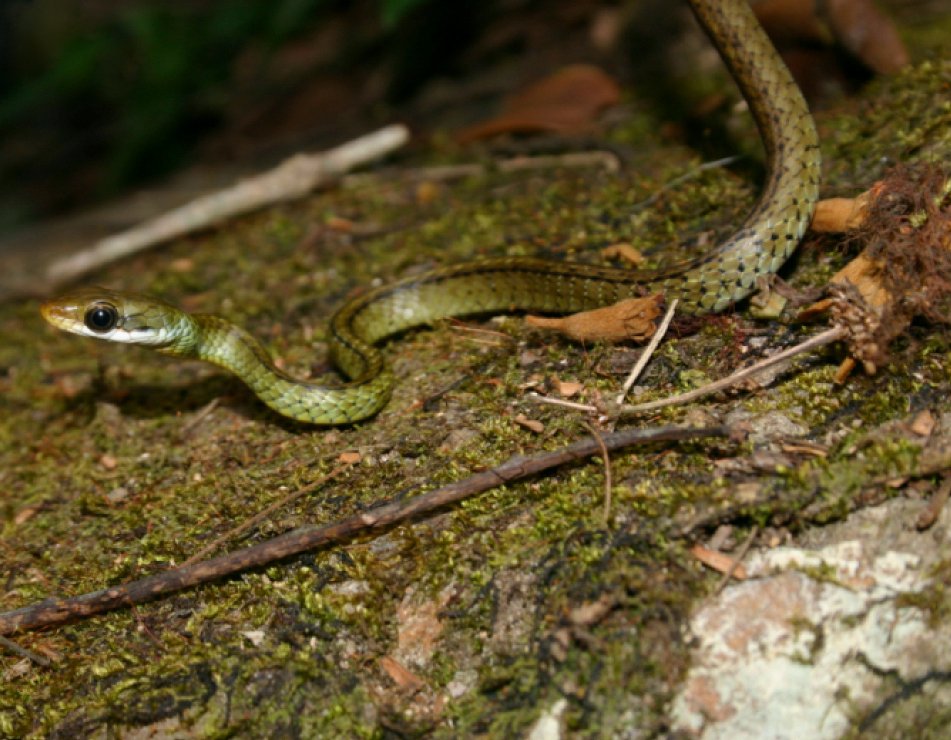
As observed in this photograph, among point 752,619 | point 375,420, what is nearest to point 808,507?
point 752,619

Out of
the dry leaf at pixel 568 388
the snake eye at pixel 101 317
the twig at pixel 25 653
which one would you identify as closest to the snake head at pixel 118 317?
the snake eye at pixel 101 317

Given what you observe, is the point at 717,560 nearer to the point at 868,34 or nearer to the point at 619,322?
the point at 619,322

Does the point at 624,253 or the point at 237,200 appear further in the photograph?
the point at 237,200

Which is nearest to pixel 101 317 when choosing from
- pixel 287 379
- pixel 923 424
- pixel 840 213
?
pixel 287 379

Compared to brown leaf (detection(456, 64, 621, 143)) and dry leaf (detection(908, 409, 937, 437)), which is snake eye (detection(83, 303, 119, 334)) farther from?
dry leaf (detection(908, 409, 937, 437))

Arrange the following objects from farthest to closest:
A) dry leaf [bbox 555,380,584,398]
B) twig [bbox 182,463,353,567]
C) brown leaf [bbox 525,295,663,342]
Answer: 1. brown leaf [bbox 525,295,663,342]
2. dry leaf [bbox 555,380,584,398]
3. twig [bbox 182,463,353,567]

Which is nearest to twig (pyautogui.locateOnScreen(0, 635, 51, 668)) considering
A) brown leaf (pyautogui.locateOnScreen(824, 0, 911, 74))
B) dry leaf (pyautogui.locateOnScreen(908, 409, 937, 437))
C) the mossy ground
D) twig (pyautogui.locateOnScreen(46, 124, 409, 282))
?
the mossy ground

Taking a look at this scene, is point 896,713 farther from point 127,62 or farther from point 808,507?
point 127,62
